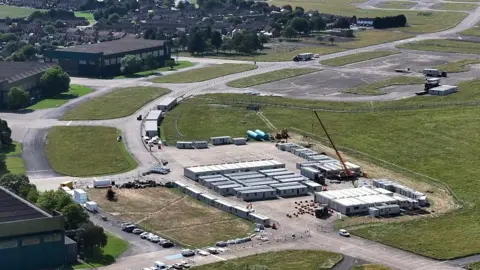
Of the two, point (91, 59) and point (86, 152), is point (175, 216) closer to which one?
point (86, 152)

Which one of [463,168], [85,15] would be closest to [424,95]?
[463,168]

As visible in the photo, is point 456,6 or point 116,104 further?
point 456,6

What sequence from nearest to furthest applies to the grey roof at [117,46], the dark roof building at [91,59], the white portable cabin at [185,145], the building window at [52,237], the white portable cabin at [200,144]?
the building window at [52,237] < the white portable cabin at [185,145] < the white portable cabin at [200,144] < the dark roof building at [91,59] < the grey roof at [117,46]

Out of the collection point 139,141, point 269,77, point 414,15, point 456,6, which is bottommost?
point 139,141

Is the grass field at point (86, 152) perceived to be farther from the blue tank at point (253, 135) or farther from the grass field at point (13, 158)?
the blue tank at point (253, 135)

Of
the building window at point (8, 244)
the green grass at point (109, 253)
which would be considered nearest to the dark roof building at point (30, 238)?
the building window at point (8, 244)

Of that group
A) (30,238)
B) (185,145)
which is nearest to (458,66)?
(185,145)

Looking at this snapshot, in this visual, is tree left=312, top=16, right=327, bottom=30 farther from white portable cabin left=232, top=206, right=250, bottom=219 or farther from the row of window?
the row of window
